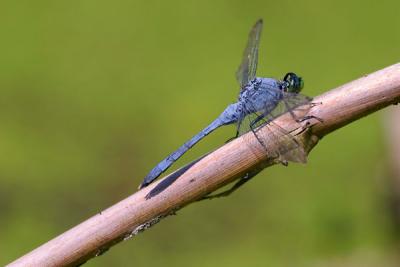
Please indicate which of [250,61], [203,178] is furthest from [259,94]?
[203,178]

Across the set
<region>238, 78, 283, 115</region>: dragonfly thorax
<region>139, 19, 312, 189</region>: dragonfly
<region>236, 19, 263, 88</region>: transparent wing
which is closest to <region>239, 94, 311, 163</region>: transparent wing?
<region>139, 19, 312, 189</region>: dragonfly

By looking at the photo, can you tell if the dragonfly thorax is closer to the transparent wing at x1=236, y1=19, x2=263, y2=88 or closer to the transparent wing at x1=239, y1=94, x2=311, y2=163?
the transparent wing at x1=236, y1=19, x2=263, y2=88

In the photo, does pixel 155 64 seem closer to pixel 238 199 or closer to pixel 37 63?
pixel 37 63

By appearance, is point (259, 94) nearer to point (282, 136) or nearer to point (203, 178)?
point (282, 136)

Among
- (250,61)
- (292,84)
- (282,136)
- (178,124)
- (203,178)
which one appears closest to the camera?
(203,178)

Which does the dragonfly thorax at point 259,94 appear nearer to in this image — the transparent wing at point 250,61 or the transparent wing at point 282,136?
the transparent wing at point 250,61
